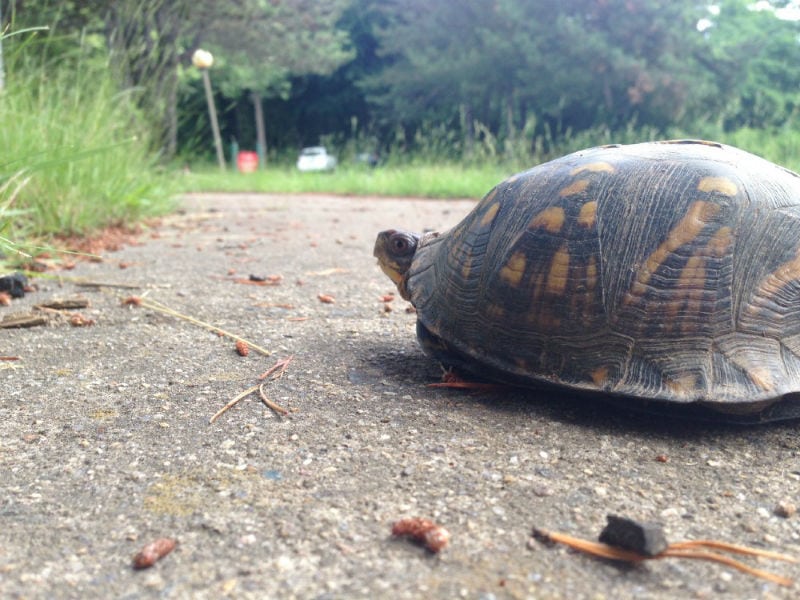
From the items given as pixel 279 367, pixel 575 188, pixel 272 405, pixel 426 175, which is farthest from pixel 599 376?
pixel 426 175

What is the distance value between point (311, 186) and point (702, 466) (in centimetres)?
992

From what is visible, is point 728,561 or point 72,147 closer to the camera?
point 728,561

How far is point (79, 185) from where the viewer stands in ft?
12.8

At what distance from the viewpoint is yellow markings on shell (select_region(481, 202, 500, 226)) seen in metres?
1.93

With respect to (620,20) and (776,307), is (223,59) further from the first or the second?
(776,307)

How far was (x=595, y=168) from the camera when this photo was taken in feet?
5.98

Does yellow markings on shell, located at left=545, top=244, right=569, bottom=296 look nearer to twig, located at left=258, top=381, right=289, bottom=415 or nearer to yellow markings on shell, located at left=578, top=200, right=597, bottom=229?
yellow markings on shell, located at left=578, top=200, right=597, bottom=229

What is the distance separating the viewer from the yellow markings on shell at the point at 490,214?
1.93 m

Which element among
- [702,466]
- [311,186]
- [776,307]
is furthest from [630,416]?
[311,186]

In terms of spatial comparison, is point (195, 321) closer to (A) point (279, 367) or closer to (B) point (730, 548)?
(A) point (279, 367)

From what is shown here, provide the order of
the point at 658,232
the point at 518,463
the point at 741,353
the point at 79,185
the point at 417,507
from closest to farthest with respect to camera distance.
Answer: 1. the point at 417,507
2. the point at 518,463
3. the point at 741,353
4. the point at 658,232
5. the point at 79,185

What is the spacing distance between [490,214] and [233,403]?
2.71ft

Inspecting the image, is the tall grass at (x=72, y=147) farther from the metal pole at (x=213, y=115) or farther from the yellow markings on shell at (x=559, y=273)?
the metal pole at (x=213, y=115)

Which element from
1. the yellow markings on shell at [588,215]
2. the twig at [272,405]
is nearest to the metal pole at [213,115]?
the twig at [272,405]
